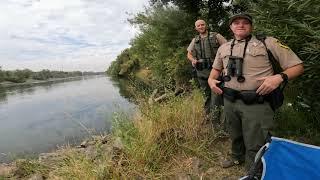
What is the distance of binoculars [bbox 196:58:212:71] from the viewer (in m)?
6.04

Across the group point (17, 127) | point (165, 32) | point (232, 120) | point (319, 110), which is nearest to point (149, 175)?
point (232, 120)

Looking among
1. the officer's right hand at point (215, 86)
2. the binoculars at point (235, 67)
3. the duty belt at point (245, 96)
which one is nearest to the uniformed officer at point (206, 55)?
the officer's right hand at point (215, 86)

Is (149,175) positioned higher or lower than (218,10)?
lower

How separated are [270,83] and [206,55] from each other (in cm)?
233

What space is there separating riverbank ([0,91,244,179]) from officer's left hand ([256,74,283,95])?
1243 millimetres

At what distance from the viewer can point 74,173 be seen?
487cm

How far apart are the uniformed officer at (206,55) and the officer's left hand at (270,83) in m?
1.90

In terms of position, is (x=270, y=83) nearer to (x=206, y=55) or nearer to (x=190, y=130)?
(x=190, y=130)

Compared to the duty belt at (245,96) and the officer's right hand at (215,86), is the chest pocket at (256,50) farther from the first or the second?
the officer's right hand at (215,86)

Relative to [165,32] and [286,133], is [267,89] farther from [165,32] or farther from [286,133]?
[165,32]

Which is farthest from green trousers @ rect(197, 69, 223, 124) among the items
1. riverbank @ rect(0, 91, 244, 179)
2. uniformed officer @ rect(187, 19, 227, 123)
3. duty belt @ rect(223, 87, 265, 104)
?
duty belt @ rect(223, 87, 265, 104)

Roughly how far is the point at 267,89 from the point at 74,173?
255cm

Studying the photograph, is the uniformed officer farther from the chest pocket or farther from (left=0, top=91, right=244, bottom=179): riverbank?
the chest pocket

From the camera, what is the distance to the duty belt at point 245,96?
3.94 meters
